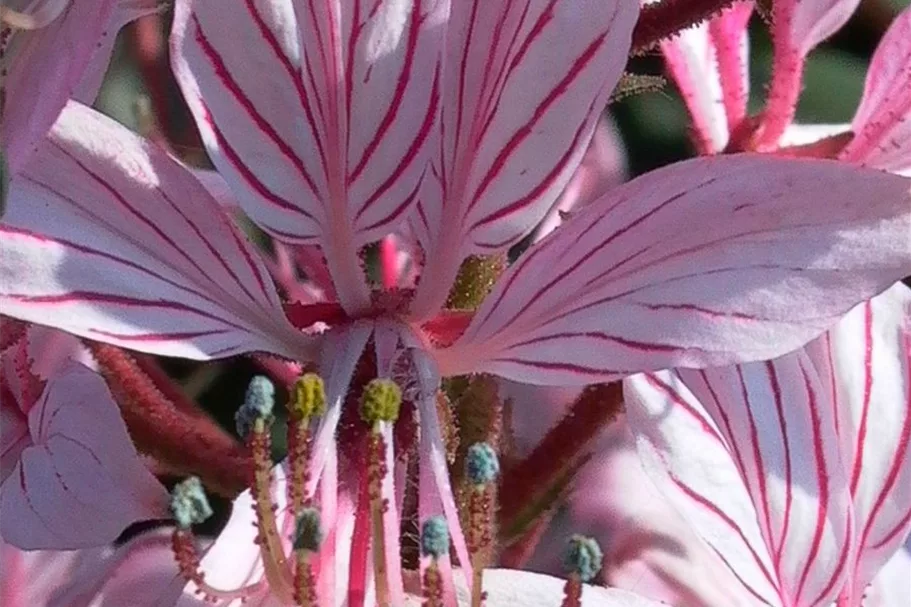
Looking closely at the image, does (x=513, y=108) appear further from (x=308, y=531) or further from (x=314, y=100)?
(x=308, y=531)

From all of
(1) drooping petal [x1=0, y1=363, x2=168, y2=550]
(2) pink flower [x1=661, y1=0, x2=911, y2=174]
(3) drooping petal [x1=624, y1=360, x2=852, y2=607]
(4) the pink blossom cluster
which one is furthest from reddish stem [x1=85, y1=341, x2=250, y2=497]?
(2) pink flower [x1=661, y1=0, x2=911, y2=174]

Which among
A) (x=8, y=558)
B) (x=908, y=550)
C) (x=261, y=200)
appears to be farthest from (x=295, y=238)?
(x=908, y=550)

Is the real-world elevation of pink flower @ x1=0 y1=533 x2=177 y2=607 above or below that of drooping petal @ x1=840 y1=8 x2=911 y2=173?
below

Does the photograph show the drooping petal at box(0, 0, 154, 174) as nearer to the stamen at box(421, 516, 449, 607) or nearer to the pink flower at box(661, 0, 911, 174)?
the stamen at box(421, 516, 449, 607)

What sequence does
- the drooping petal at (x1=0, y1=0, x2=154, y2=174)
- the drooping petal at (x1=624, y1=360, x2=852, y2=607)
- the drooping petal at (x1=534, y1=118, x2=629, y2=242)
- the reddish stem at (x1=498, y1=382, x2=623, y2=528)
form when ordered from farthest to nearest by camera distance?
the drooping petal at (x1=534, y1=118, x2=629, y2=242) → the reddish stem at (x1=498, y1=382, x2=623, y2=528) → the drooping petal at (x1=624, y1=360, x2=852, y2=607) → the drooping petal at (x1=0, y1=0, x2=154, y2=174)

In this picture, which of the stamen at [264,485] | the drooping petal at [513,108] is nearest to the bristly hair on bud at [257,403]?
the stamen at [264,485]

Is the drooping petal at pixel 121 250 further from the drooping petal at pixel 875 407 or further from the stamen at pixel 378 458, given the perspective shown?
the drooping petal at pixel 875 407

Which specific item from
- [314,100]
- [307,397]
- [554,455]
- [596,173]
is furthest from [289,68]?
[596,173]
